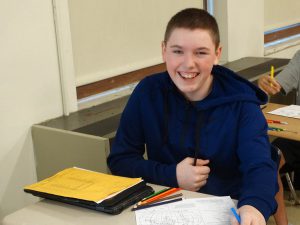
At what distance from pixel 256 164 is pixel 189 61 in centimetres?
40

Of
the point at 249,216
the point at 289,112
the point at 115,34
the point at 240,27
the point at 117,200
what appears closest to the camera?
the point at 249,216

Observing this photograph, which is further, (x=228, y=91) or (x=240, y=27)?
(x=240, y=27)

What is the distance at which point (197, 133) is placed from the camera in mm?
1568

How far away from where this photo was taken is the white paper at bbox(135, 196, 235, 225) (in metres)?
1.19

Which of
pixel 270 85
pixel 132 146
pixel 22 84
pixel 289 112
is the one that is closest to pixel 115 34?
pixel 22 84

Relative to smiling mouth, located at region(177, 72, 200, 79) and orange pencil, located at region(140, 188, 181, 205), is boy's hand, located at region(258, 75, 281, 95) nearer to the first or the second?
smiling mouth, located at region(177, 72, 200, 79)

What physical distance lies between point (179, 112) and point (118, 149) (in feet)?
0.88

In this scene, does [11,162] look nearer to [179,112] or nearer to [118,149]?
[118,149]

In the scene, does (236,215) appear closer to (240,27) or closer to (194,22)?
(194,22)

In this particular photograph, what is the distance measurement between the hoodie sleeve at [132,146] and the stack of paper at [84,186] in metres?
0.18

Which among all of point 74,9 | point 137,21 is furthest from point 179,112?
point 137,21

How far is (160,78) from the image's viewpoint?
171 cm

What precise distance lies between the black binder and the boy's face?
41 cm

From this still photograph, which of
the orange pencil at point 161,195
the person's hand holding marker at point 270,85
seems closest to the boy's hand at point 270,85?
the person's hand holding marker at point 270,85
